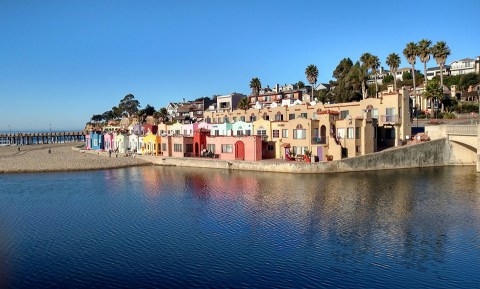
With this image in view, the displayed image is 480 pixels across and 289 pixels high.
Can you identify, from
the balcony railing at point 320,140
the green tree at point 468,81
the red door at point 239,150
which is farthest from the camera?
the green tree at point 468,81

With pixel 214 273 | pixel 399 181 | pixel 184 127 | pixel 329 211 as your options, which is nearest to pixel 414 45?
pixel 399 181

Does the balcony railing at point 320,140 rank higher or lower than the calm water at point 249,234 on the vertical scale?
higher

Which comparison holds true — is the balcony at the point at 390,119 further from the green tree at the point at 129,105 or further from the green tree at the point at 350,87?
the green tree at the point at 129,105

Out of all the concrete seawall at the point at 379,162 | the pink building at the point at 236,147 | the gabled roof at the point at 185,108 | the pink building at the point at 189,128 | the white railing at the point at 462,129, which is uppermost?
the gabled roof at the point at 185,108

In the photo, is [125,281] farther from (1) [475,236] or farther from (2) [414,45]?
(2) [414,45]

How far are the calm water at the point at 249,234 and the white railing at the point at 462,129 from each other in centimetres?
743

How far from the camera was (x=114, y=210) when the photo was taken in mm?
38469

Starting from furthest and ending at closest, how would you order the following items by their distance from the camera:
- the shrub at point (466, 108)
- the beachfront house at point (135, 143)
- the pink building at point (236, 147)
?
the beachfront house at point (135, 143)
the shrub at point (466, 108)
the pink building at point (236, 147)

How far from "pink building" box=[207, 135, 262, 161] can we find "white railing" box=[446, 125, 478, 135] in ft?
90.5

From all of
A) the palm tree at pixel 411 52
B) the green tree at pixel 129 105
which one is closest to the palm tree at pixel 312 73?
the palm tree at pixel 411 52

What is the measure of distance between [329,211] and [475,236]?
36.7 feet

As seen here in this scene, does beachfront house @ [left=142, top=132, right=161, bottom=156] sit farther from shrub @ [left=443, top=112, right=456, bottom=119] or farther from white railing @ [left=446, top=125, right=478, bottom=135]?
shrub @ [left=443, top=112, right=456, bottom=119]

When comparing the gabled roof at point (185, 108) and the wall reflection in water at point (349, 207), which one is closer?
the wall reflection in water at point (349, 207)

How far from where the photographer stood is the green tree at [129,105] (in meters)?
191
